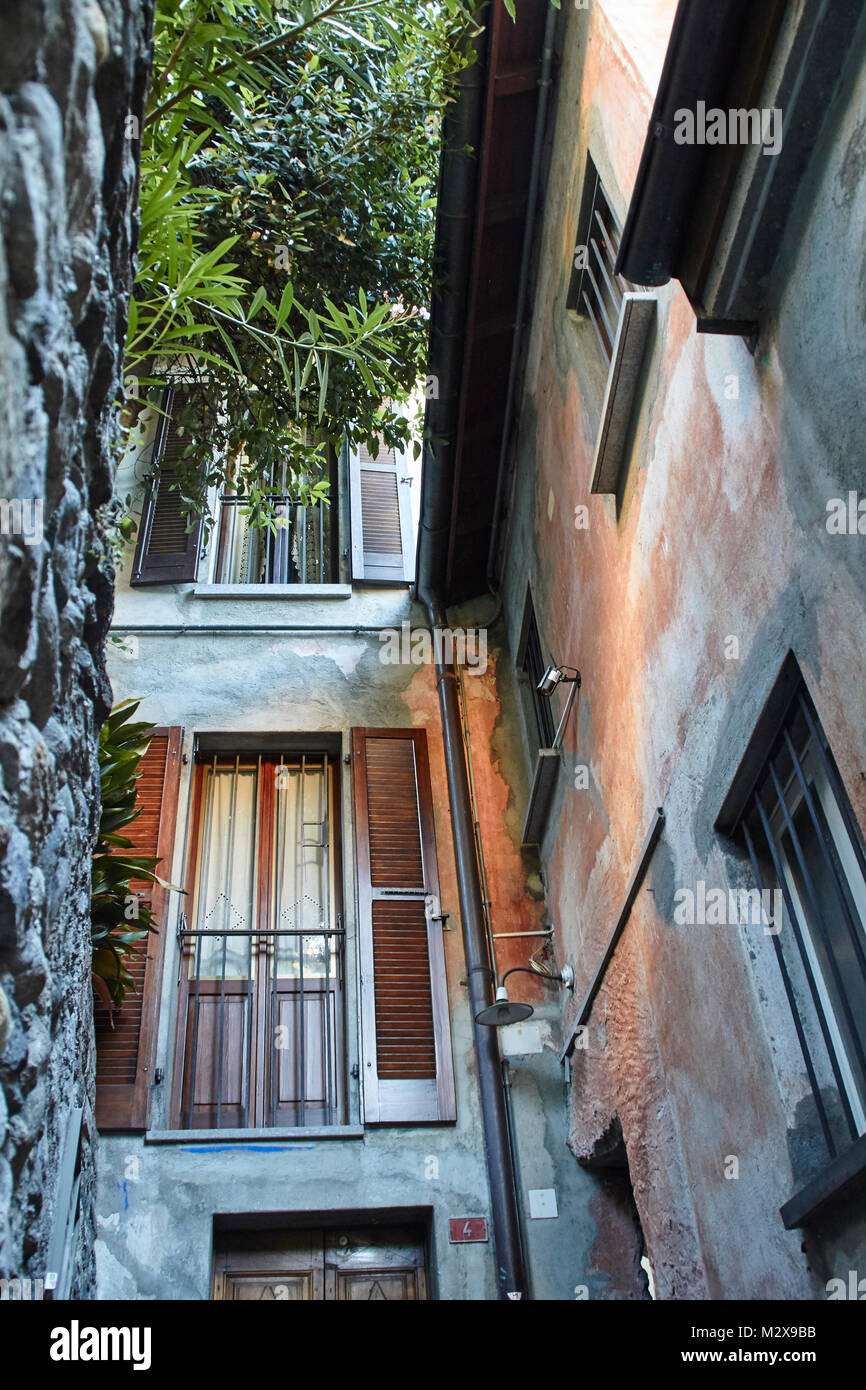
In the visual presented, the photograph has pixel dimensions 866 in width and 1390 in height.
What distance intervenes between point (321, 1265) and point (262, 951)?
1731 millimetres

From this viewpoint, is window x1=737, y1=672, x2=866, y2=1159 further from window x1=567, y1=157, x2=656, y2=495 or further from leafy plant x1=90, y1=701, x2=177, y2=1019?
leafy plant x1=90, y1=701, x2=177, y2=1019

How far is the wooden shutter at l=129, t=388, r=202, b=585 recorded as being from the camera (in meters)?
8.70

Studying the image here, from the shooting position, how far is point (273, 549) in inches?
369

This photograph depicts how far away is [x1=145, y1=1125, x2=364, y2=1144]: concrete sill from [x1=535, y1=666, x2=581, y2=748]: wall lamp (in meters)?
2.40

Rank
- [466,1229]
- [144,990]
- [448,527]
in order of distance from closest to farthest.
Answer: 1. [466,1229]
2. [144,990]
3. [448,527]

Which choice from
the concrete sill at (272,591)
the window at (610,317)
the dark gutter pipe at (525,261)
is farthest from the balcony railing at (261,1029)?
the window at (610,317)

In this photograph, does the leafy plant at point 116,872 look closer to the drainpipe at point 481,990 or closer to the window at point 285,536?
the drainpipe at point 481,990

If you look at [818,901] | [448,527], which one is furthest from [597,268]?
[818,901]

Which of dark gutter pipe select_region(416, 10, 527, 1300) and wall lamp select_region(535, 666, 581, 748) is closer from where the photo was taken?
wall lamp select_region(535, 666, 581, 748)

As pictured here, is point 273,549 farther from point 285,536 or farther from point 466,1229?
point 466,1229

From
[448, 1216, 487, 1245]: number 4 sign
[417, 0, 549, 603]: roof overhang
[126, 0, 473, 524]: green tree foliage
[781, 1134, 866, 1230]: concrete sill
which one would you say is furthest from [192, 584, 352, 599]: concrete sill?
[781, 1134, 866, 1230]: concrete sill

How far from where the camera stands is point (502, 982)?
6.38 metres

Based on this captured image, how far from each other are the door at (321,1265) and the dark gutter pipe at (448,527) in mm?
539
